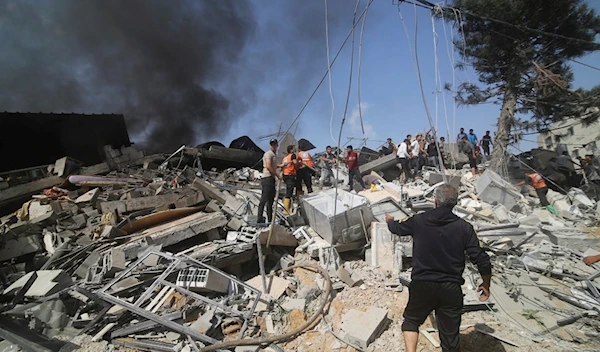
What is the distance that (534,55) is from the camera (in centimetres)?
1159

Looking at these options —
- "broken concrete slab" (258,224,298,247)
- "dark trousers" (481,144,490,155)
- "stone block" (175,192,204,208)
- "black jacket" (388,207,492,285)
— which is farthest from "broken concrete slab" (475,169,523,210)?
"stone block" (175,192,204,208)

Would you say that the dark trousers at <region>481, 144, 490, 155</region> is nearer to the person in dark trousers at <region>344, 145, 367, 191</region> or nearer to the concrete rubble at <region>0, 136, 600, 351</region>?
the concrete rubble at <region>0, 136, 600, 351</region>

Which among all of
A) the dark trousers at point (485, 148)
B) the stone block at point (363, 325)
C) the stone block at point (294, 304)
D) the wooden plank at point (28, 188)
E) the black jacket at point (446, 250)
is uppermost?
the dark trousers at point (485, 148)

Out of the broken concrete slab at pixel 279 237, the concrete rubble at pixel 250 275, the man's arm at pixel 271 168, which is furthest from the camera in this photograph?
the man's arm at pixel 271 168

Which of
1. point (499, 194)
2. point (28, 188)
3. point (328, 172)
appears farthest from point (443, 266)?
point (28, 188)

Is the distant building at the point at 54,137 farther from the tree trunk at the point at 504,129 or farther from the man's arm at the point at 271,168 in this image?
the tree trunk at the point at 504,129

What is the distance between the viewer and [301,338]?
393 cm

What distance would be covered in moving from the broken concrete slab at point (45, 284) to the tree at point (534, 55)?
13.0 m

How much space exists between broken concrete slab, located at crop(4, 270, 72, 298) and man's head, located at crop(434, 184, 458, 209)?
536 cm

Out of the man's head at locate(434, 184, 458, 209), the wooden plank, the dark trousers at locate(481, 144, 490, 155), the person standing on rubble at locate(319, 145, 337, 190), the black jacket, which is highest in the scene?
the dark trousers at locate(481, 144, 490, 155)

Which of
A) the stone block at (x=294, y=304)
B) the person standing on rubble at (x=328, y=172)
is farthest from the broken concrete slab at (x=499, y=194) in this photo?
the stone block at (x=294, y=304)

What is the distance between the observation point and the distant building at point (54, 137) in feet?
38.2

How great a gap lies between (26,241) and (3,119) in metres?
8.74

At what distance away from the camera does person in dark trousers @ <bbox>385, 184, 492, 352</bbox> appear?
8.57ft
